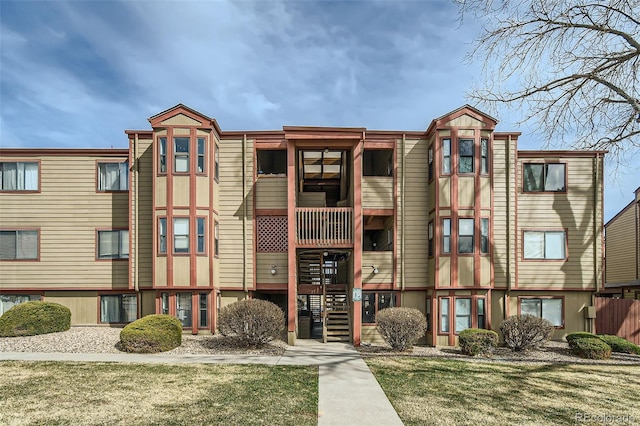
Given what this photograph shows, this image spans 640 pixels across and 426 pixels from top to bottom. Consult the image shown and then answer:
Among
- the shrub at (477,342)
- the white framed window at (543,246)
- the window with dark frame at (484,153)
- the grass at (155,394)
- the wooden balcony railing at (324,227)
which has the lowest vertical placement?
the shrub at (477,342)

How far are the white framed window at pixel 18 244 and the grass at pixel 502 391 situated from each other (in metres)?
14.7

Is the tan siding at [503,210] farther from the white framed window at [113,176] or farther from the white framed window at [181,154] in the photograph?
the white framed window at [113,176]

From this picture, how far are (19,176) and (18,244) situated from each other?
2858 millimetres

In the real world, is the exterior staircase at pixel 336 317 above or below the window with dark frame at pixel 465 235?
below

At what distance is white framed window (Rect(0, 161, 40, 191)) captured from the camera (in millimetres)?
18875

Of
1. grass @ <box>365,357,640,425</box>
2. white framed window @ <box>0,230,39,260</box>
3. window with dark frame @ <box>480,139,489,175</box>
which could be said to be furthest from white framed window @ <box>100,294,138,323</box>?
window with dark frame @ <box>480,139,489,175</box>

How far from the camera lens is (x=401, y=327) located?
598 inches

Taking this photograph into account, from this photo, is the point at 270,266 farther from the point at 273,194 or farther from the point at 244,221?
the point at 273,194

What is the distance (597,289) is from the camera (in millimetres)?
18562

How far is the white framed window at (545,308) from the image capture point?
1867cm

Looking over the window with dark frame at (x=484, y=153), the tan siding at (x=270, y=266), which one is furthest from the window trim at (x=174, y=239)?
the window with dark frame at (x=484, y=153)

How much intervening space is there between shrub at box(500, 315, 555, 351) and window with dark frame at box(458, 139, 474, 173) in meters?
5.83

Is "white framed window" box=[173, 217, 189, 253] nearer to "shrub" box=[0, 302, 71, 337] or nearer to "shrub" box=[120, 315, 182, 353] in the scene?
"shrub" box=[120, 315, 182, 353]

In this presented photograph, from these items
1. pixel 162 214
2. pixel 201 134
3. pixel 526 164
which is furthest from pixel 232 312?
pixel 526 164
